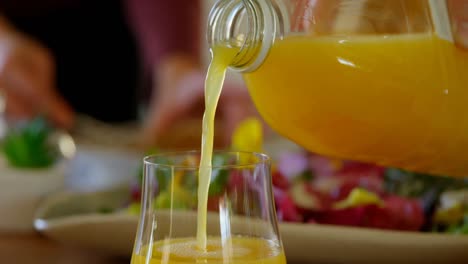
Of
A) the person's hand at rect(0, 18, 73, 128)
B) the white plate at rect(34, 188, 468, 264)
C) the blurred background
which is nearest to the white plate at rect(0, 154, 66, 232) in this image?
the blurred background

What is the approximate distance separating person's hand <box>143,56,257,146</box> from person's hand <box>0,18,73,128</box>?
0.20 m

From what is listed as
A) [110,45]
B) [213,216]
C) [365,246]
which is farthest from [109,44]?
[213,216]

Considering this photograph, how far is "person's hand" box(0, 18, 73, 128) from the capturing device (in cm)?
177

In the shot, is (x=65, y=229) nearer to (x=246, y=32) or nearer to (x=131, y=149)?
(x=246, y=32)

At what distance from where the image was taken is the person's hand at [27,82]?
1.77 m

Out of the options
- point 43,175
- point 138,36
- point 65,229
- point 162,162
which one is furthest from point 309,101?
point 138,36

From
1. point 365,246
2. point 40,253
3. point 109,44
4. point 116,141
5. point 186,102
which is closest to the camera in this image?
point 365,246

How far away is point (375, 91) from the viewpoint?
1.87 feet

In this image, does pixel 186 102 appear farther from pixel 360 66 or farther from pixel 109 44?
pixel 360 66

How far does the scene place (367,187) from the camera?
85cm

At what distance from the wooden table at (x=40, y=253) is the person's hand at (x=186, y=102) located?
0.67m

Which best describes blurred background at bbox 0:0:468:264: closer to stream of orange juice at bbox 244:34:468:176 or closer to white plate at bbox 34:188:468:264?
white plate at bbox 34:188:468:264

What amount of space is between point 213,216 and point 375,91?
149 millimetres

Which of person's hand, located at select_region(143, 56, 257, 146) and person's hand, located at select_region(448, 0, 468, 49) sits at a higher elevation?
person's hand, located at select_region(448, 0, 468, 49)
